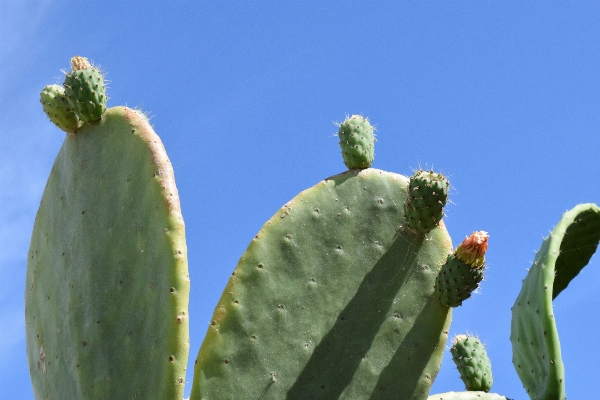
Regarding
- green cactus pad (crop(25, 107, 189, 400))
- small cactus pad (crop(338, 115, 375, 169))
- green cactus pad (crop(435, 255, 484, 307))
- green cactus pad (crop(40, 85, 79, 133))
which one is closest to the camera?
green cactus pad (crop(25, 107, 189, 400))

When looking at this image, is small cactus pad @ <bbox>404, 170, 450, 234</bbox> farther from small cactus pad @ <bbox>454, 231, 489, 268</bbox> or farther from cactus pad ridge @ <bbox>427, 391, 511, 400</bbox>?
cactus pad ridge @ <bbox>427, 391, 511, 400</bbox>

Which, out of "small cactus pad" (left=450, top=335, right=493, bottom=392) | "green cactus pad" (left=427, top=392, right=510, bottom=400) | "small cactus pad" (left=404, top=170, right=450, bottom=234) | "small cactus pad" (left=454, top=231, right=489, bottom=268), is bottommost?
"green cactus pad" (left=427, top=392, right=510, bottom=400)

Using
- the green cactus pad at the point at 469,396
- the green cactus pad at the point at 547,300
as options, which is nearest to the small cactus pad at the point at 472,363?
the green cactus pad at the point at 469,396

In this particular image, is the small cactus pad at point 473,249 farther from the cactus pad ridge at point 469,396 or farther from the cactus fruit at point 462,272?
the cactus pad ridge at point 469,396

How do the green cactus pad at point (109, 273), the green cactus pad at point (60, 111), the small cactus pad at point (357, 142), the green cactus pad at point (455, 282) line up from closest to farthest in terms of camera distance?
the green cactus pad at point (109, 273) → the green cactus pad at point (455, 282) → the small cactus pad at point (357, 142) → the green cactus pad at point (60, 111)

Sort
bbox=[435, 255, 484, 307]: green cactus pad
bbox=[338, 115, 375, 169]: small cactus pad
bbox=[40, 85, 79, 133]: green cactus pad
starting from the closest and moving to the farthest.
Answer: bbox=[435, 255, 484, 307]: green cactus pad, bbox=[338, 115, 375, 169]: small cactus pad, bbox=[40, 85, 79, 133]: green cactus pad

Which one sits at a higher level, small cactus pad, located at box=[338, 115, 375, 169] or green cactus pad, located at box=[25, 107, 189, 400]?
small cactus pad, located at box=[338, 115, 375, 169]

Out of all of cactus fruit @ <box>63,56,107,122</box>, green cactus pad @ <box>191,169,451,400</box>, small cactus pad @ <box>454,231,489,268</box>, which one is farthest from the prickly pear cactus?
cactus fruit @ <box>63,56,107,122</box>

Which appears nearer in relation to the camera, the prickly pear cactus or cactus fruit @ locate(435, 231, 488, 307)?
the prickly pear cactus

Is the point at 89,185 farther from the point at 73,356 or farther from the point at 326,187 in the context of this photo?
the point at 326,187
